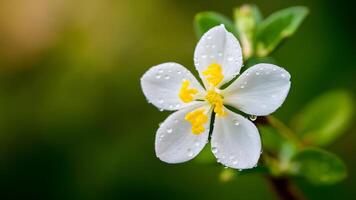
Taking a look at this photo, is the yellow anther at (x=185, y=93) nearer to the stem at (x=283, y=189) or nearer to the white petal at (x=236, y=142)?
the white petal at (x=236, y=142)

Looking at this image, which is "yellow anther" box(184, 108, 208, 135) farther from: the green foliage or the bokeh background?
the bokeh background

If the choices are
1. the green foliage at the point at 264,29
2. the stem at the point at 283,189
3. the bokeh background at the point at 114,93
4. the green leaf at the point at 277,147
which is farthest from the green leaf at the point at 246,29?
the bokeh background at the point at 114,93

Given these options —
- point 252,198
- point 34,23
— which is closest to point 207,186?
point 252,198

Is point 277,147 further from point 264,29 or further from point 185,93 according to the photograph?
point 185,93

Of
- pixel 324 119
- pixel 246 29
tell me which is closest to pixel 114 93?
pixel 324 119

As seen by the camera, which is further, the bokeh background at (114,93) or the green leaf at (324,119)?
the bokeh background at (114,93)

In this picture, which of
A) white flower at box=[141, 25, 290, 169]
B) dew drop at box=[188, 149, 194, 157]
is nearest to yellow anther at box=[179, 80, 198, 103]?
white flower at box=[141, 25, 290, 169]
